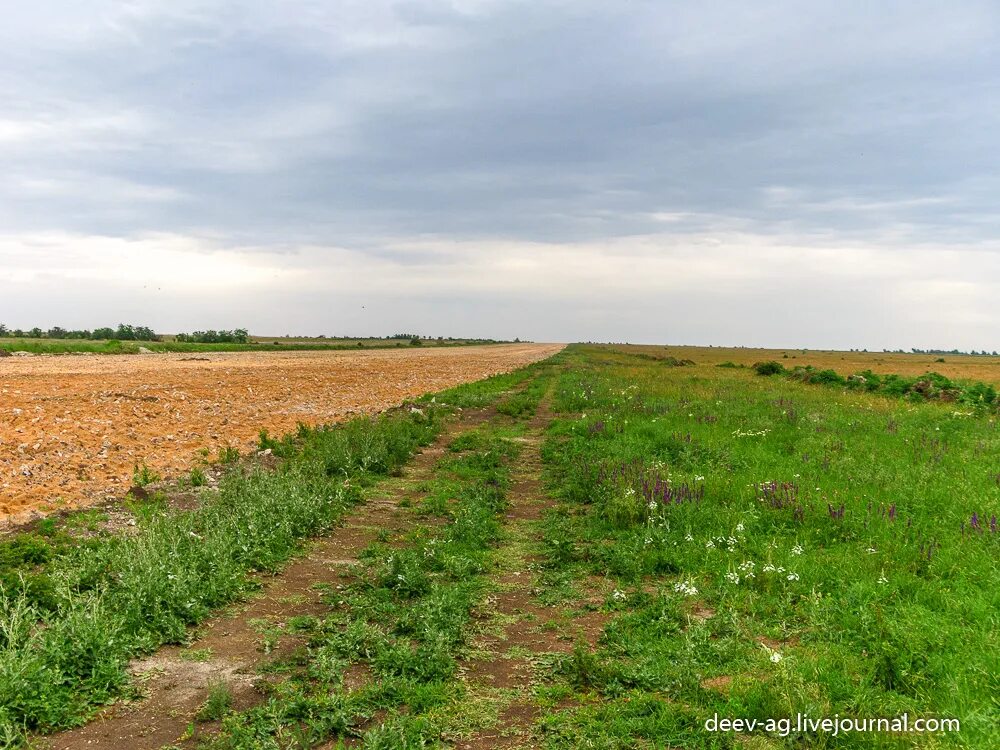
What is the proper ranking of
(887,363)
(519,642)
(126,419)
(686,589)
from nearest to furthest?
(519,642), (686,589), (126,419), (887,363)

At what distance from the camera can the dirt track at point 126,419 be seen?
33.2ft

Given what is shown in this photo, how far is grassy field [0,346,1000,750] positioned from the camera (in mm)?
4160

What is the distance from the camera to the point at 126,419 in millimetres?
15758

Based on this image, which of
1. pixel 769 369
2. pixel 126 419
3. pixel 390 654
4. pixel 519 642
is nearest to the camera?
pixel 390 654

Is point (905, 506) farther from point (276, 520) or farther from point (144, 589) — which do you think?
point (144, 589)

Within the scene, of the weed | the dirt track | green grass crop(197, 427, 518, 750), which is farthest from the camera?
the dirt track

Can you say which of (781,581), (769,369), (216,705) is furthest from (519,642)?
(769,369)

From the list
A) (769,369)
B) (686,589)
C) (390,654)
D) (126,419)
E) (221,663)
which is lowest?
(221,663)

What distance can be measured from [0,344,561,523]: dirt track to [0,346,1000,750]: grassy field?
2.28m

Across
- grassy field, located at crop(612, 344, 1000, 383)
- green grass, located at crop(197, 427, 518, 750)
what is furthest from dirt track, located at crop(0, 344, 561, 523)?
grassy field, located at crop(612, 344, 1000, 383)

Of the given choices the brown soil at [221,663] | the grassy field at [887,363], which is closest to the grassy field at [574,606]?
the brown soil at [221,663]

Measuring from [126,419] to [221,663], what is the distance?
12880 mm

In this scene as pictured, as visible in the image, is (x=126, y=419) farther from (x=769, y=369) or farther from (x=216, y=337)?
(x=216, y=337)

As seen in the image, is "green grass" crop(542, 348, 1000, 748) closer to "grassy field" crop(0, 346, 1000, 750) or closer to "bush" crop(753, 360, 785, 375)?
"grassy field" crop(0, 346, 1000, 750)
